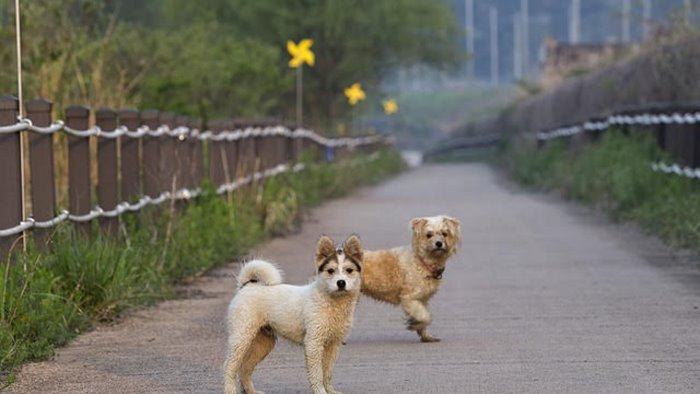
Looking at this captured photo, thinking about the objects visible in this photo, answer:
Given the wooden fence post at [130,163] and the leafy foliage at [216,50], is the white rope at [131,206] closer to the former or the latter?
the wooden fence post at [130,163]

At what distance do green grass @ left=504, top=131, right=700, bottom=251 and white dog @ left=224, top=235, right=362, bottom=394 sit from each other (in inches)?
285

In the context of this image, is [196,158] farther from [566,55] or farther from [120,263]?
[566,55]

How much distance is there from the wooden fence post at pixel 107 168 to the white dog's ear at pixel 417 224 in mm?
3467

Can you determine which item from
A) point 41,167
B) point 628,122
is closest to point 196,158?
point 41,167

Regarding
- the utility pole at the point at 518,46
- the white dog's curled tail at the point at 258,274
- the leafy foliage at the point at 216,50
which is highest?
the utility pole at the point at 518,46

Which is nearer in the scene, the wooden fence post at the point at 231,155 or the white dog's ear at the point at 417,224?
the white dog's ear at the point at 417,224

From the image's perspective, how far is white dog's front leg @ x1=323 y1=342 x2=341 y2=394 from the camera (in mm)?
8508

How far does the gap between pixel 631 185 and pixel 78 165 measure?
8763mm

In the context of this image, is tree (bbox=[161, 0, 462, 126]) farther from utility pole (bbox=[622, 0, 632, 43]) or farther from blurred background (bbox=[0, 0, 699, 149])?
utility pole (bbox=[622, 0, 632, 43])

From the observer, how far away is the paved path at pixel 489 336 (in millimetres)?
9023

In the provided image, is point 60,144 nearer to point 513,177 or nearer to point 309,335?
point 309,335

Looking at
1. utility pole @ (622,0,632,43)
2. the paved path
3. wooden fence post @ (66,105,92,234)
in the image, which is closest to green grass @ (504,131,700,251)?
the paved path

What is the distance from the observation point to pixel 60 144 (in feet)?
49.3

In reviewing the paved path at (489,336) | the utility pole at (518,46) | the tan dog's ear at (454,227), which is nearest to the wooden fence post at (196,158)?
the paved path at (489,336)
